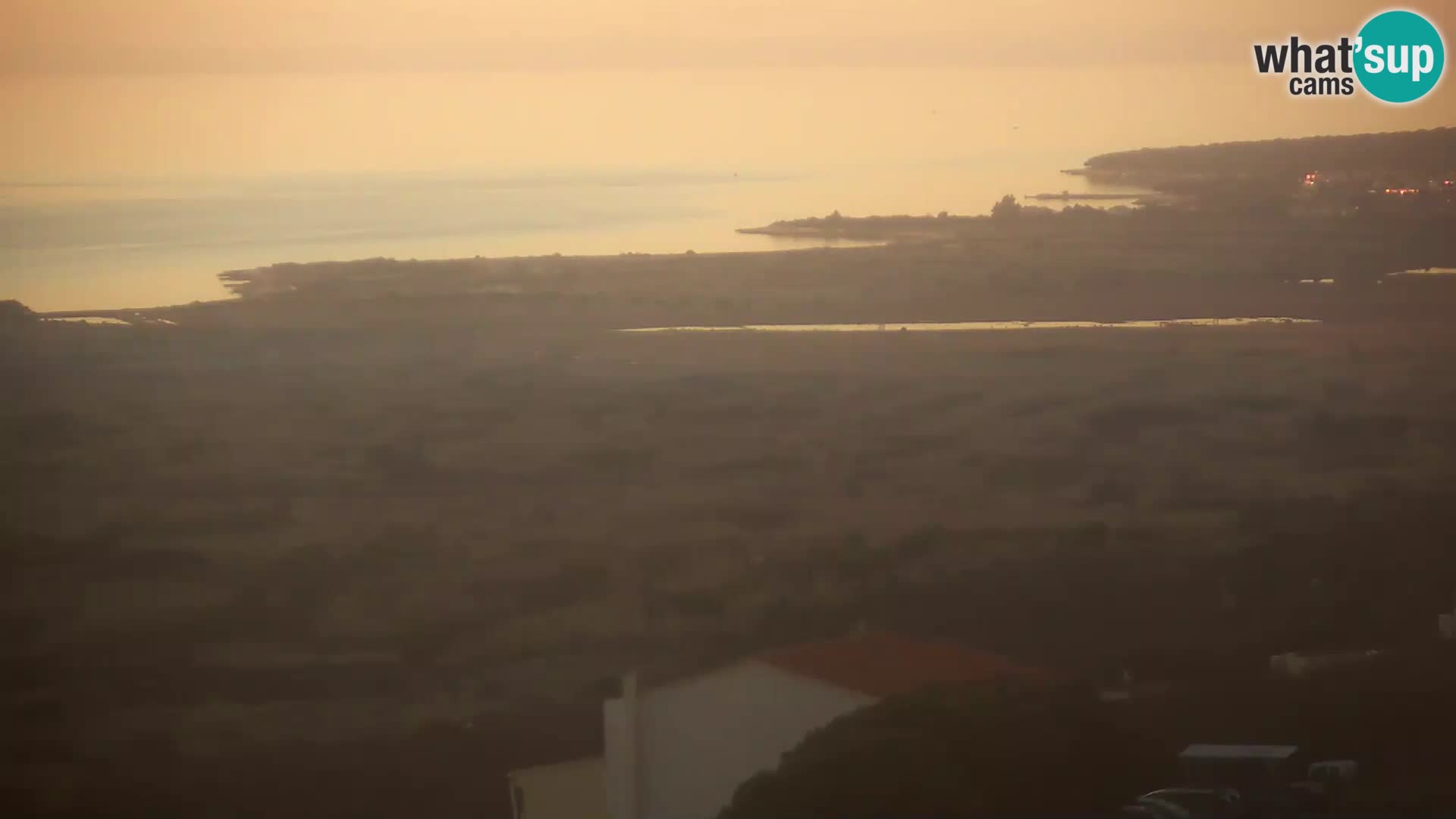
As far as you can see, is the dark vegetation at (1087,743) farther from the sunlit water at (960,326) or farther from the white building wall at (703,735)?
the sunlit water at (960,326)

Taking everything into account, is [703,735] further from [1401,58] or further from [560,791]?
[1401,58]

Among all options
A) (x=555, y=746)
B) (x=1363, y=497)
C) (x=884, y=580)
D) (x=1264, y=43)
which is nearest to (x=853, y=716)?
(x=884, y=580)

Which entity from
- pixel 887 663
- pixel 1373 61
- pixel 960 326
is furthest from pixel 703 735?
pixel 1373 61

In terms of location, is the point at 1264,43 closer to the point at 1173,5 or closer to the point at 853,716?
the point at 1173,5

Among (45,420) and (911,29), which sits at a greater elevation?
(911,29)

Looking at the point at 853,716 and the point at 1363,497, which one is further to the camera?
the point at 1363,497

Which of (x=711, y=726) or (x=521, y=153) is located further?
(x=521, y=153)
